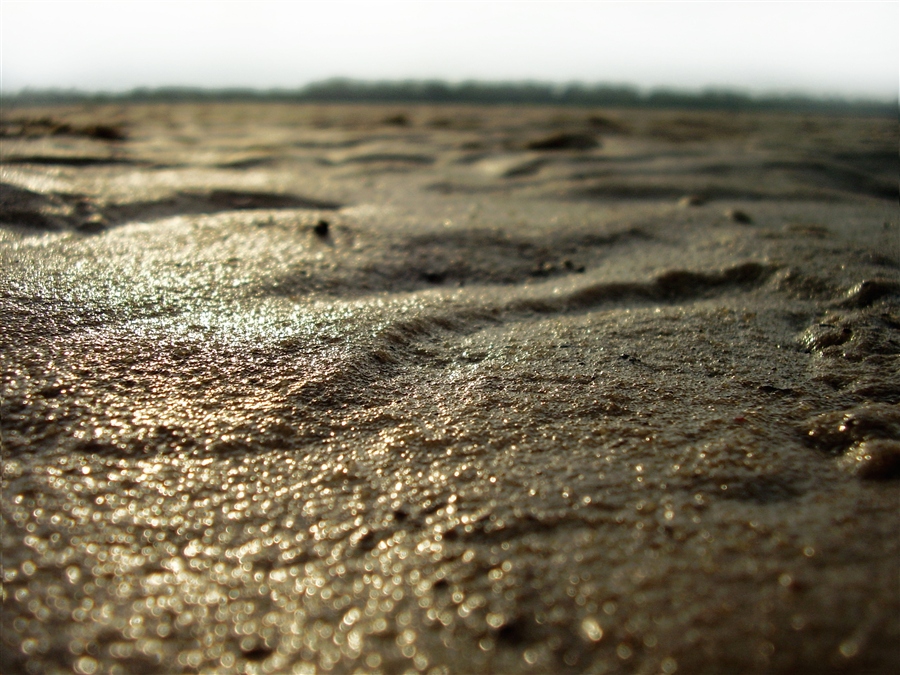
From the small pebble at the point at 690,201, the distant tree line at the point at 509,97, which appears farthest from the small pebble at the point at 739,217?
the distant tree line at the point at 509,97

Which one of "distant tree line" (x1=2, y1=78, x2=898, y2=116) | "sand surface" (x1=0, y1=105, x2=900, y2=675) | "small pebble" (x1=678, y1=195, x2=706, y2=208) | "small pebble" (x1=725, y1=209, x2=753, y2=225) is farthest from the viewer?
"distant tree line" (x1=2, y1=78, x2=898, y2=116)

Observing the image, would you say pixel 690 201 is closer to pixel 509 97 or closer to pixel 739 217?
pixel 739 217

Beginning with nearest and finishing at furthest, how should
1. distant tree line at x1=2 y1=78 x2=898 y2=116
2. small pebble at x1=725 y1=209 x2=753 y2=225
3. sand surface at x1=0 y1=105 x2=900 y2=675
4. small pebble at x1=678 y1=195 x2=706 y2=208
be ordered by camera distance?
1. sand surface at x1=0 y1=105 x2=900 y2=675
2. small pebble at x1=725 y1=209 x2=753 y2=225
3. small pebble at x1=678 y1=195 x2=706 y2=208
4. distant tree line at x1=2 y1=78 x2=898 y2=116

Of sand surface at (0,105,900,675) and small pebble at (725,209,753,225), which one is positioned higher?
small pebble at (725,209,753,225)

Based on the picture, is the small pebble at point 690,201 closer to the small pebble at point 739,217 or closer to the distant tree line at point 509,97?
the small pebble at point 739,217

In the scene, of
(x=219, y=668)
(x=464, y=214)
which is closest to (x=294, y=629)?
(x=219, y=668)

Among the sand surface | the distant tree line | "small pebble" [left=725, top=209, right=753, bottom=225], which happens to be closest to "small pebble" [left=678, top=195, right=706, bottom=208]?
"small pebble" [left=725, top=209, right=753, bottom=225]

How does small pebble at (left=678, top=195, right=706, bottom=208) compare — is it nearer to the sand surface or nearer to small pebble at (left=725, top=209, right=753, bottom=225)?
small pebble at (left=725, top=209, right=753, bottom=225)

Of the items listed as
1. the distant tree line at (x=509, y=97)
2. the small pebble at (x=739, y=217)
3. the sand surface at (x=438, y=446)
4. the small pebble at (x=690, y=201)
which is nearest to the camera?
the sand surface at (x=438, y=446)
